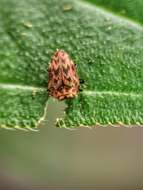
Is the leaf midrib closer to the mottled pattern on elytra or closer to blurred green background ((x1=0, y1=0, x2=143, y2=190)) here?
the mottled pattern on elytra

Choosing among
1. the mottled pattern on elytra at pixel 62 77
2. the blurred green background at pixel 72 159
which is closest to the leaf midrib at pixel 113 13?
the mottled pattern on elytra at pixel 62 77

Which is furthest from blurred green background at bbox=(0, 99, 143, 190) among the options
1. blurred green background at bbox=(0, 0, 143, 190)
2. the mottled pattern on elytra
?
the mottled pattern on elytra

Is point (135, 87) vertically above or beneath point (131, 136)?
above

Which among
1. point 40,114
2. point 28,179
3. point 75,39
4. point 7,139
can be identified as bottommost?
point 28,179

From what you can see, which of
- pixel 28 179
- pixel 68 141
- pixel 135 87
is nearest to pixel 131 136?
pixel 68 141

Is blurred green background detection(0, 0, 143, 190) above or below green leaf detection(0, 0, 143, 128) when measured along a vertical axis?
below

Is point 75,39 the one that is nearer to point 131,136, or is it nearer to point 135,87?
point 135,87

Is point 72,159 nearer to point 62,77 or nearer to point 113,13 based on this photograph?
point 62,77

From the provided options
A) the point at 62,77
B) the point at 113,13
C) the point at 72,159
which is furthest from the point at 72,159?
the point at 113,13
